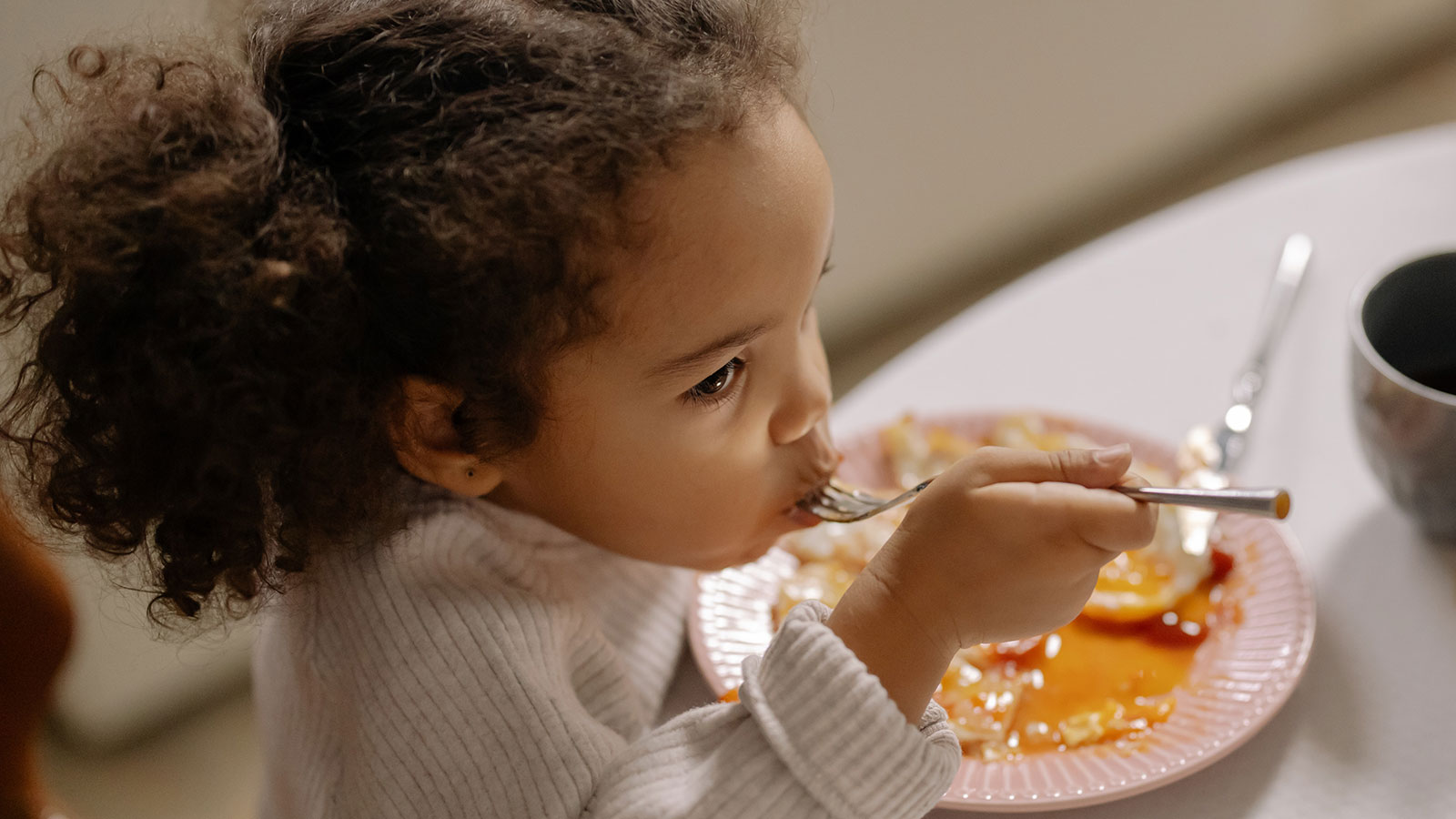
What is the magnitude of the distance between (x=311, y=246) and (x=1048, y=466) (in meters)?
0.35

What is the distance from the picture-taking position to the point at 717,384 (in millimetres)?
634

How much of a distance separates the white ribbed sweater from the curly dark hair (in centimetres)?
7

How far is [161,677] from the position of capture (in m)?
1.56

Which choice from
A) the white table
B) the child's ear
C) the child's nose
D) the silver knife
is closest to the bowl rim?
the white table

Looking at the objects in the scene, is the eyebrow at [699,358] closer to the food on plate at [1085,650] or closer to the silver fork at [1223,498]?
the silver fork at [1223,498]

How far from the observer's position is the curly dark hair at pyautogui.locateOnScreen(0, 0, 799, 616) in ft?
1.72

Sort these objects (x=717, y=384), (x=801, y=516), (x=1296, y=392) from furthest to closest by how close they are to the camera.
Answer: (x=1296, y=392), (x=801, y=516), (x=717, y=384)

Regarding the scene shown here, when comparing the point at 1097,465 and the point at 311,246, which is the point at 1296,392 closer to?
the point at 1097,465

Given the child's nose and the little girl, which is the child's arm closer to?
the little girl

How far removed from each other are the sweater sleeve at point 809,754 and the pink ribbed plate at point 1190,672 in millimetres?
74

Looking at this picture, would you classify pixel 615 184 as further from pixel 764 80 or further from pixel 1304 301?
pixel 1304 301

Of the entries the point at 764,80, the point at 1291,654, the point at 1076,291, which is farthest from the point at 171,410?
the point at 1076,291

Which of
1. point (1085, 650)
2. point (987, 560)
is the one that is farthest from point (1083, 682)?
point (987, 560)

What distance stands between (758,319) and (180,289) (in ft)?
0.85
